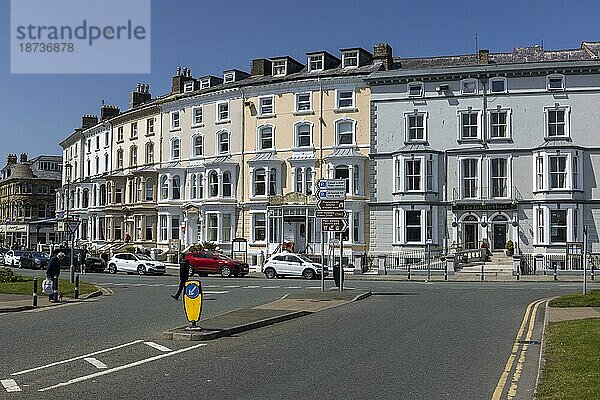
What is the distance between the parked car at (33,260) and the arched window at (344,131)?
22627mm

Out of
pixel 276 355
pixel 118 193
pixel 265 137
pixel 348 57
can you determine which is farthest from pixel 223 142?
pixel 276 355

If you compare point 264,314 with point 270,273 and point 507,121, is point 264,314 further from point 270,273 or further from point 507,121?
point 507,121

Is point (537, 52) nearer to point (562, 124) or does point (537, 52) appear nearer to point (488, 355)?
point (562, 124)

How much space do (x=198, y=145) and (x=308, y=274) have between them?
22624 millimetres

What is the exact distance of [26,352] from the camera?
13484 mm

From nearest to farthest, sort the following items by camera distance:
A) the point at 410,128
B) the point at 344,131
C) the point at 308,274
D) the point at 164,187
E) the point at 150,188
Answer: the point at 308,274 < the point at 410,128 < the point at 344,131 < the point at 164,187 < the point at 150,188

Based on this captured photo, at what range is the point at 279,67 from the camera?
58375mm

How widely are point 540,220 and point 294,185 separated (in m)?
17.2

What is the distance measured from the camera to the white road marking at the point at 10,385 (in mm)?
10141

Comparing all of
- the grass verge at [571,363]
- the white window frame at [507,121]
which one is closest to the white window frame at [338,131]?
the white window frame at [507,121]

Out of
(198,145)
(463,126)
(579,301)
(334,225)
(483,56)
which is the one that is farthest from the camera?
(198,145)

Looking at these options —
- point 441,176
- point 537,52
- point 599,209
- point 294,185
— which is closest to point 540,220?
point 599,209

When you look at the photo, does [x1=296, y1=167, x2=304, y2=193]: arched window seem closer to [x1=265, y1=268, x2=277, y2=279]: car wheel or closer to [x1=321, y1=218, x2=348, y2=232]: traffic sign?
[x1=265, y1=268, x2=277, y2=279]: car wheel

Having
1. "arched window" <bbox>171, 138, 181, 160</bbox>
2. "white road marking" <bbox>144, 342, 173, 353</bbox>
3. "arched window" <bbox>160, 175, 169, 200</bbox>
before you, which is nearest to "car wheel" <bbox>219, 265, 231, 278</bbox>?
"arched window" <bbox>160, 175, 169, 200</bbox>
